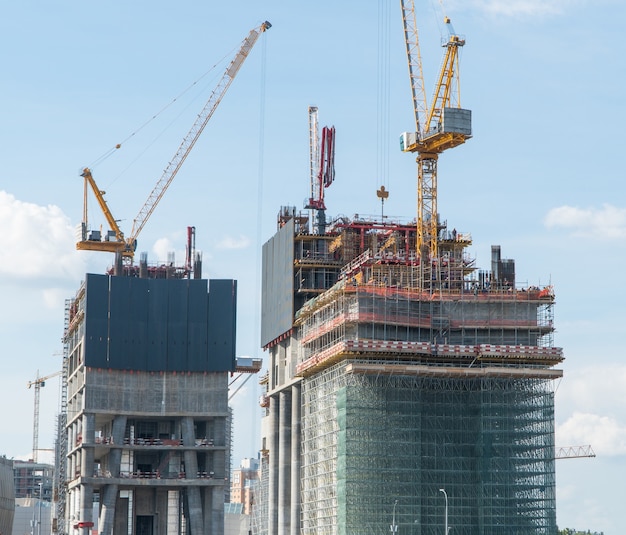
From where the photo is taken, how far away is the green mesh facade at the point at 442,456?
190 meters

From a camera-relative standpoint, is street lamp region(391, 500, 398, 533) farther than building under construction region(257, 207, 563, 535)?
No

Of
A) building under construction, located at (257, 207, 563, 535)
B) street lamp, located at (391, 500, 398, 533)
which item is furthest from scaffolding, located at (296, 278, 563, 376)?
street lamp, located at (391, 500, 398, 533)

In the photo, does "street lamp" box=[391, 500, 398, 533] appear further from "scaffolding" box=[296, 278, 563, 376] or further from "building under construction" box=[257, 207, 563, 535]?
"scaffolding" box=[296, 278, 563, 376]

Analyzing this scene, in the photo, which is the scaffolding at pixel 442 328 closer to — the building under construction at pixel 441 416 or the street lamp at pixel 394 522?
the building under construction at pixel 441 416

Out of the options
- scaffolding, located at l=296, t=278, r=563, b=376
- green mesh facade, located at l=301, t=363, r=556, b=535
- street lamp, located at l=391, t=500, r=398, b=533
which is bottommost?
street lamp, located at l=391, t=500, r=398, b=533

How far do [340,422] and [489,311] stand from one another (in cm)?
2691

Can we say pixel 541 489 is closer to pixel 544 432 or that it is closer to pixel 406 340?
pixel 544 432

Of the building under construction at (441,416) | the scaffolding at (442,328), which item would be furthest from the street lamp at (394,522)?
the scaffolding at (442,328)

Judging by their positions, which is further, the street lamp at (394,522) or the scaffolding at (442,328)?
the scaffolding at (442,328)

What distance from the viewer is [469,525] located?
191125 millimetres

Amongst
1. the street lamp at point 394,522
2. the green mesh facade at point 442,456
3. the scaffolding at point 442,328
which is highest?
the scaffolding at point 442,328

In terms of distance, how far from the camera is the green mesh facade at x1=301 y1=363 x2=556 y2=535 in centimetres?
19050

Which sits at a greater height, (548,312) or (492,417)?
(548,312)

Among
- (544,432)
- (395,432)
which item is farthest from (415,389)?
(544,432)
